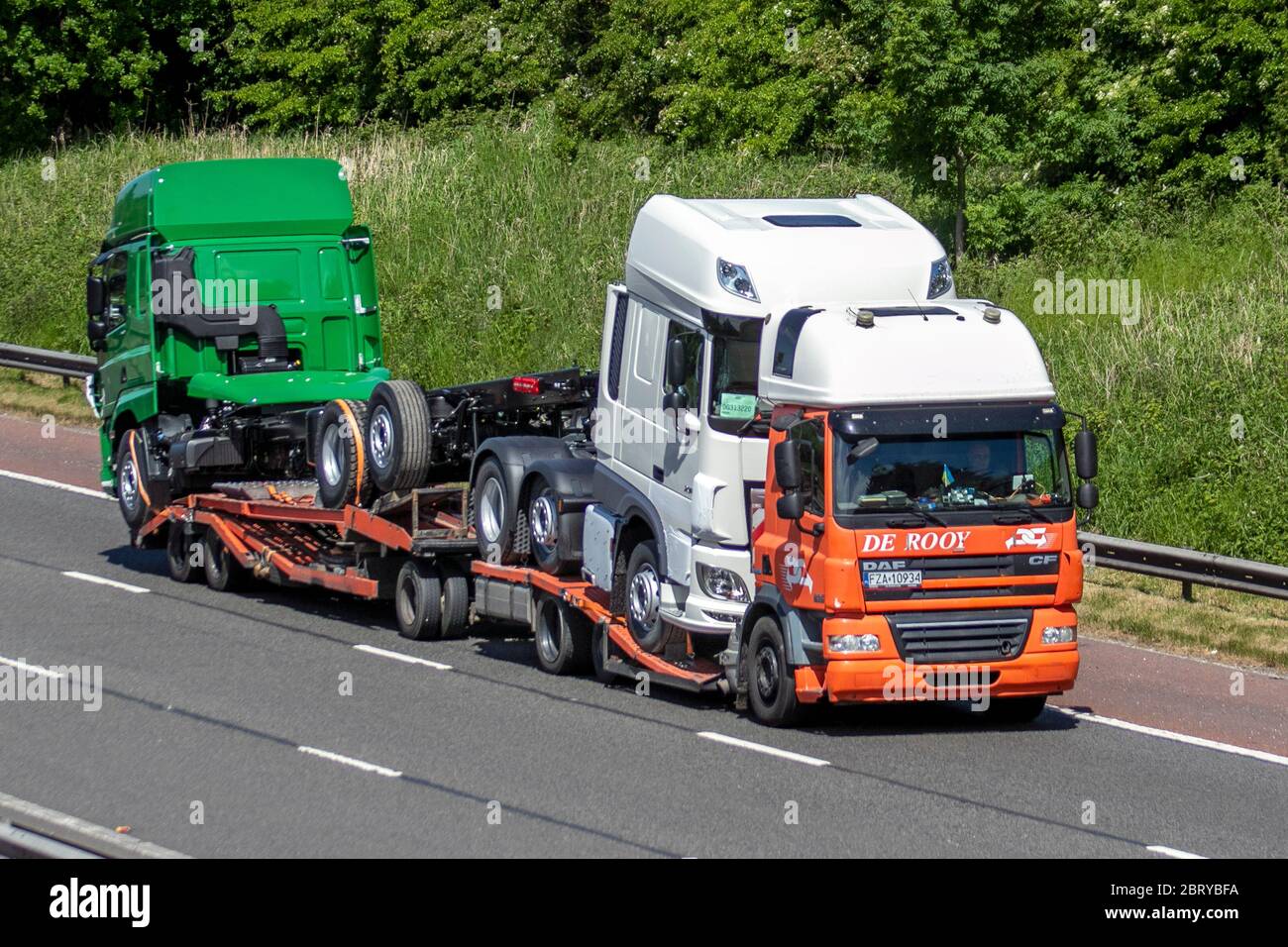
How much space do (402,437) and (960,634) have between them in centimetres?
566

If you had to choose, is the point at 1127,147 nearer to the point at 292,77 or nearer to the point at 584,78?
the point at 584,78

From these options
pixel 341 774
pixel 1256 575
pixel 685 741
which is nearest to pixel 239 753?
pixel 341 774

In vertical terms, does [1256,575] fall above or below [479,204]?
below

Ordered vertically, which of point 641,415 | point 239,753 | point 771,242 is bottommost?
point 239,753

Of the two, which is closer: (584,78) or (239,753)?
(239,753)

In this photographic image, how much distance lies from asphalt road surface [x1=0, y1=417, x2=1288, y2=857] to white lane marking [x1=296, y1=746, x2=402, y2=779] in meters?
0.03

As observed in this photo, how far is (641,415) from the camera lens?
14.4m

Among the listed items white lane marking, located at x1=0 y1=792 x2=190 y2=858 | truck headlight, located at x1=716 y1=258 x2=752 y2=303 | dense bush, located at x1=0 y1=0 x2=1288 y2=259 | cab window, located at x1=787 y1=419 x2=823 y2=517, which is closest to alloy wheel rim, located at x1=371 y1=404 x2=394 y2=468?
truck headlight, located at x1=716 y1=258 x2=752 y2=303

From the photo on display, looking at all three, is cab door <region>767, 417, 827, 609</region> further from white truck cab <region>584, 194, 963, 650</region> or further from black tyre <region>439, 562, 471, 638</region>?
black tyre <region>439, 562, 471, 638</region>

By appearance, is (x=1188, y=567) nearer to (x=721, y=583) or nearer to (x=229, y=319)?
(x=721, y=583)

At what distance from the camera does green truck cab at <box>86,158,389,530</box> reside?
18.7 m

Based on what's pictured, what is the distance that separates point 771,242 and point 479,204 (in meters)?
17.3

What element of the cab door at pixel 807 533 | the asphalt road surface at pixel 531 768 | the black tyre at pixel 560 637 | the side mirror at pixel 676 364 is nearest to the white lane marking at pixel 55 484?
the asphalt road surface at pixel 531 768

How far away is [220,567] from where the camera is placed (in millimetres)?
18562
